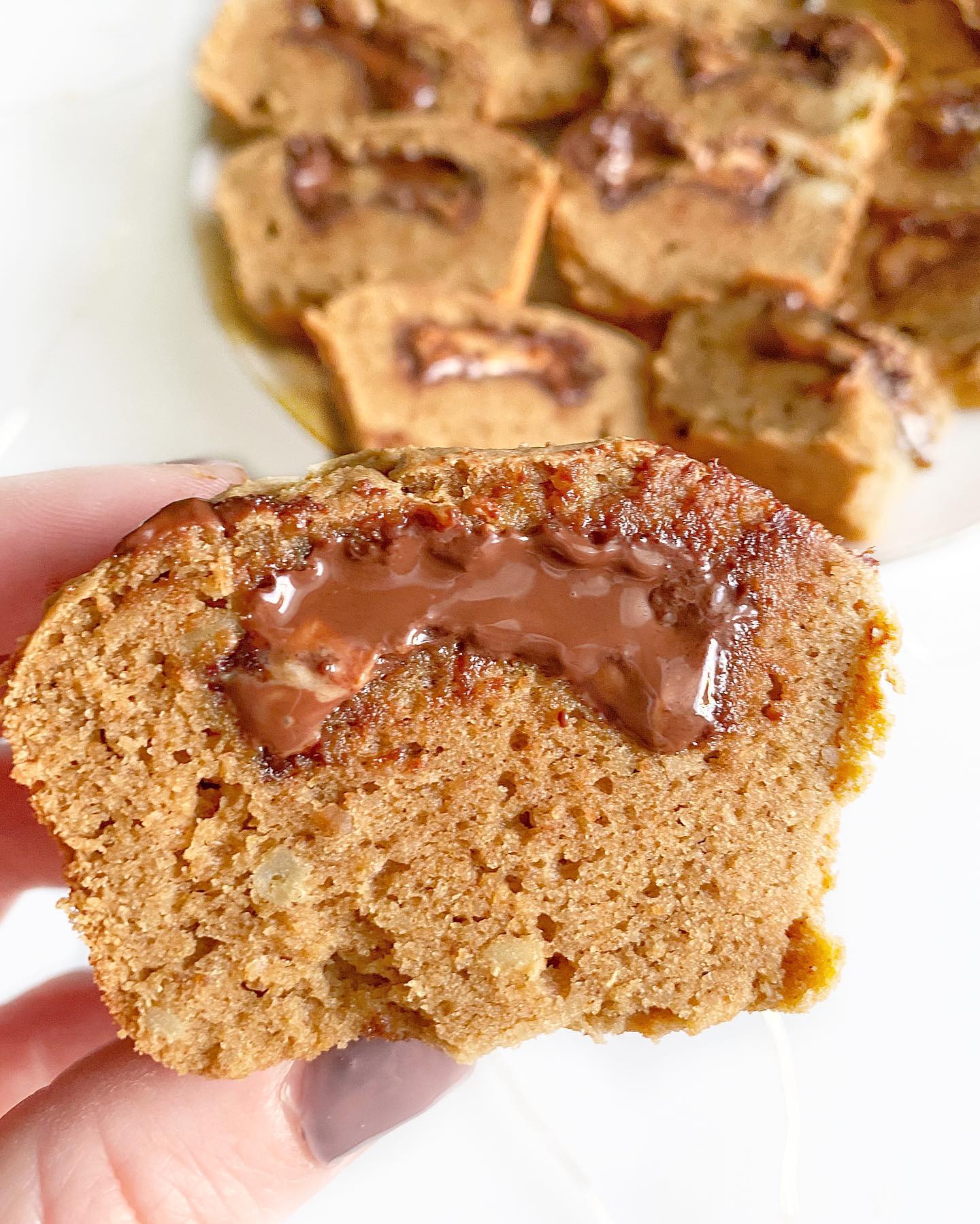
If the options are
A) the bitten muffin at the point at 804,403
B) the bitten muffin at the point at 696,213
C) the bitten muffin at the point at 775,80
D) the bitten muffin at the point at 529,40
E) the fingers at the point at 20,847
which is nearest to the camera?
the fingers at the point at 20,847

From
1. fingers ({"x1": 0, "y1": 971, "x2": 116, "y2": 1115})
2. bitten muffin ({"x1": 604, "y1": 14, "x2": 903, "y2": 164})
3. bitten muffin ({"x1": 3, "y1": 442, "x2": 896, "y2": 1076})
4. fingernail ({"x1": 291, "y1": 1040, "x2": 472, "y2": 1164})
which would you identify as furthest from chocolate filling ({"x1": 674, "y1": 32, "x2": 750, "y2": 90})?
fingers ({"x1": 0, "y1": 971, "x2": 116, "y2": 1115})

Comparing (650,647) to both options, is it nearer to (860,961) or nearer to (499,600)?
(499,600)

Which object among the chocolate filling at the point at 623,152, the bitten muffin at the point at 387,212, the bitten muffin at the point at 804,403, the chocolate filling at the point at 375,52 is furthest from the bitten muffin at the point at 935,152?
the chocolate filling at the point at 375,52

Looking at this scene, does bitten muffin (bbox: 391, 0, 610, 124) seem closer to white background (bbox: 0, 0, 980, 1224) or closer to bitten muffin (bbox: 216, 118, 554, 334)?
bitten muffin (bbox: 216, 118, 554, 334)

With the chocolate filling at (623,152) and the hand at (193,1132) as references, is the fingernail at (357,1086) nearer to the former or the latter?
the hand at (193,1132)

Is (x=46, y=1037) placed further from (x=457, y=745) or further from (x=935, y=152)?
(x=935, y=152)

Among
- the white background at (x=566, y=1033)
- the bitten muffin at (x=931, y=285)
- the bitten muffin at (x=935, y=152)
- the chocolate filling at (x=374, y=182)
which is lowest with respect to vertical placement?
the white background at (x=566, y=1033)

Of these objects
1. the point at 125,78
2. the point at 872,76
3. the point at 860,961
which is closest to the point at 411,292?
the point at 125,78
